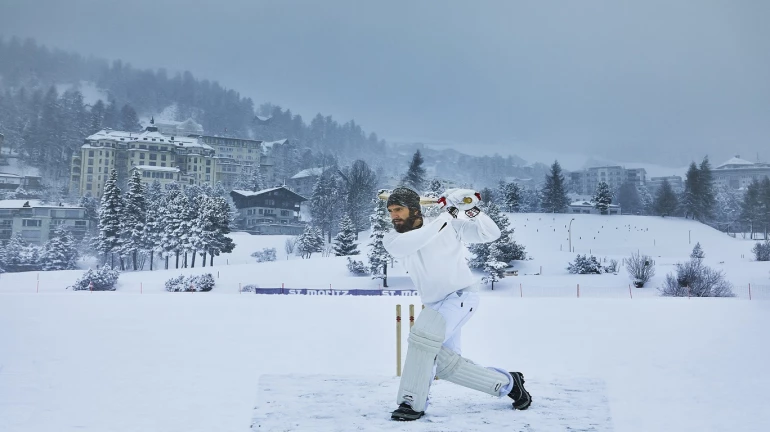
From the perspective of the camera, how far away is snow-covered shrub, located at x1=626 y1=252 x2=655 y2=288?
23.3 meters

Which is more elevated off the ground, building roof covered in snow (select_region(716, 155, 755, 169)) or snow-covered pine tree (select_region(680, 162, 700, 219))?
building roof covered in snow (select_region(716, 155, 755, 169))

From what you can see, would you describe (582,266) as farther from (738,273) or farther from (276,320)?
(276,320)

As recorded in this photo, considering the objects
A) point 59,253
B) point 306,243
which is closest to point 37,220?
point 59,253

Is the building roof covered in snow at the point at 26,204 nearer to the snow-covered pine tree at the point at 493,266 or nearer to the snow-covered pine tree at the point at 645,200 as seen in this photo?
the snow-covered pine tree at the point at 493,266

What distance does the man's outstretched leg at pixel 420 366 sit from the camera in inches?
154

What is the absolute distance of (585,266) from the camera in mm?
24234

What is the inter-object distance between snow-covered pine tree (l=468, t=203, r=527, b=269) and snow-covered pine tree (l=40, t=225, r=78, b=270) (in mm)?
15232

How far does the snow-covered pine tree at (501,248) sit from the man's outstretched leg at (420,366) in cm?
1992

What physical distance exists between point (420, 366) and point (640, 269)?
21.7 metres

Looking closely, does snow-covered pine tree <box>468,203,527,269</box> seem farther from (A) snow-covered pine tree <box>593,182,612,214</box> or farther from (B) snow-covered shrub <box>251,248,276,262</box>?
(B) snow-covered shrub <box>251,248,276,262</box>

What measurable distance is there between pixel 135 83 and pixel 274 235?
9.55 metres

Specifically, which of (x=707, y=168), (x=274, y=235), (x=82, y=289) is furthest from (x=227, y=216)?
(x=707, y=168)

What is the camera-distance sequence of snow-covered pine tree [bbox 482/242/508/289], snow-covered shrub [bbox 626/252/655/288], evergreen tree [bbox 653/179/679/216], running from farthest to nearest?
evergreen tree [bbox 653/179/679/216]
snow-covered pine tree [bbox 482/242/508/289]
snow-covered shrub [bbox 626/252/655/288]

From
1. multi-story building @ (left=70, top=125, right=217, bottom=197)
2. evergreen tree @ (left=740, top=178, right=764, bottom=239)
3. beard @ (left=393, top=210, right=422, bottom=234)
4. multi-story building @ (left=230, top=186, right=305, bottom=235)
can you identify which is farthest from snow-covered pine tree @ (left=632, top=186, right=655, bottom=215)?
beard @ (left=393, top=210, right=422, bottom=234)
